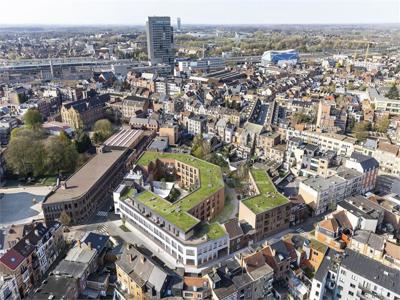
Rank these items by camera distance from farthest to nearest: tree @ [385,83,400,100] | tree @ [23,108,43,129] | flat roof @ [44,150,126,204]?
tree @ [385,83,400,100], tree @ [23,108,43,129], flat roof @ [44,150,126,204]

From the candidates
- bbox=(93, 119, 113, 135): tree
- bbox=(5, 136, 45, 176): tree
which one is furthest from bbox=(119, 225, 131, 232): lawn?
bbox=(93, 119, 113, 135): tree

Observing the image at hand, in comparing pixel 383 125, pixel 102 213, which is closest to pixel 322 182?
pixel 102 213

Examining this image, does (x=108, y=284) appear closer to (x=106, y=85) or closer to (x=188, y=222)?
(x=188, y=222)

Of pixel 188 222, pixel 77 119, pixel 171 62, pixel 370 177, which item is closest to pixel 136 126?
pixel 77 119

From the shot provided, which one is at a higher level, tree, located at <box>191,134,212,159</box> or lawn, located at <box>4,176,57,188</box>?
tree, located at <box>191,134,212,159</box>

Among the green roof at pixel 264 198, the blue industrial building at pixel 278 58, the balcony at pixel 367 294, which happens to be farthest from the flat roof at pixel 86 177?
the blue industrial building at pixel 278 58

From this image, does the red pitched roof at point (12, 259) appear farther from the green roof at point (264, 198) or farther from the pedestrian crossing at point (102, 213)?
the green roof at point (264, 198)

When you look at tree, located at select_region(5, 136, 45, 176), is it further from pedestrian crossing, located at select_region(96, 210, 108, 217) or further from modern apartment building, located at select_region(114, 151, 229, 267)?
modern apartment building, located at select_region(114, 151, 229, 267)
